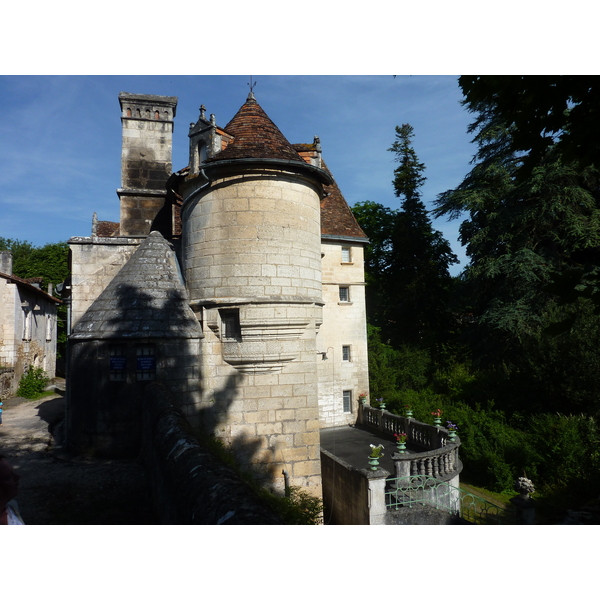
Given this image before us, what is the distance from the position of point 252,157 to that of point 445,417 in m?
11.3

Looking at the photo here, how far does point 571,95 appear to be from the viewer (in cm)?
285

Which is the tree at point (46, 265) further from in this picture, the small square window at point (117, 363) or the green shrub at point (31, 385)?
the small square window at point (117, 363)

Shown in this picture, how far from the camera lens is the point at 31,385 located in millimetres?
17172

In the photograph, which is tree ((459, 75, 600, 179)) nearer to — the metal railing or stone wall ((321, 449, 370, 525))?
stone wall ((321, 449, 370, 525))

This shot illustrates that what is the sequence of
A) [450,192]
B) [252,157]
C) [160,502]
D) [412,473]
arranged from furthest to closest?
[450,192] → [412,473] → [252,157] → [160,502]

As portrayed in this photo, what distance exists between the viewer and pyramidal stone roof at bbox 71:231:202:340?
7031mm

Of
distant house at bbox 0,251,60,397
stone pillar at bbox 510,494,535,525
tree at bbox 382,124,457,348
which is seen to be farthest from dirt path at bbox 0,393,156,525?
tree at bbox 382,124,457,348

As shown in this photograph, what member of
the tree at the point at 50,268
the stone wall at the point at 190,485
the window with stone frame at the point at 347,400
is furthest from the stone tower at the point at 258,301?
the tree at the point at 50,268

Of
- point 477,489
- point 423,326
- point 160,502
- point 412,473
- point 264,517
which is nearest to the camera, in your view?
point 264,517

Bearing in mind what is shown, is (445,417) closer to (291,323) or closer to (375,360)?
(375,360)

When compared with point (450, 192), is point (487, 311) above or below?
below

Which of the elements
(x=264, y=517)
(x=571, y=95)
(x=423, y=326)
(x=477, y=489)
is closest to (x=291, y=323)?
(x=264, y=517)

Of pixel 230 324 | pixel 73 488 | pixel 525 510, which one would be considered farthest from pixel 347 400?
pixel 73 488

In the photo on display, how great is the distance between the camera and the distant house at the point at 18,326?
16328 millimetres
